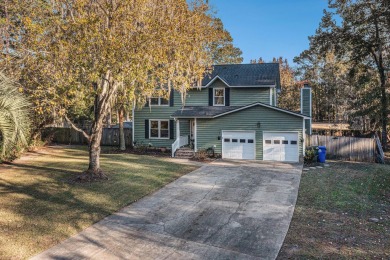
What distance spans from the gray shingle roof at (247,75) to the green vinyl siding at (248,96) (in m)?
0.47

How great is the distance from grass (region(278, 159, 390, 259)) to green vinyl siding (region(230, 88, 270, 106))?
8.39m

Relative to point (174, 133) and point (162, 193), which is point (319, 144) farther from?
point (162, 193)

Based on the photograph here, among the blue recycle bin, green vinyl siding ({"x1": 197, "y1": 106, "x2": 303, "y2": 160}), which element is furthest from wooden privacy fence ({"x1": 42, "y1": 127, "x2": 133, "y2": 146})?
the blue recycle bin

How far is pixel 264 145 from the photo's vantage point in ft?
56.5

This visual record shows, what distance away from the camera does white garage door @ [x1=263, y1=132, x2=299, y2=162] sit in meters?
16.6

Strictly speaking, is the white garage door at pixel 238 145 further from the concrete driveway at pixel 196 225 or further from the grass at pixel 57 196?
the concrete driveway at pixel 196 225

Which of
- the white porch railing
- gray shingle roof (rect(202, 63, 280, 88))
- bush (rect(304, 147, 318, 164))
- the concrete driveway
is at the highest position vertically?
Result: gray shingle roof (rect(202, 63, 280, 88))

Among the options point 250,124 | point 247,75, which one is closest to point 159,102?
point 247,75

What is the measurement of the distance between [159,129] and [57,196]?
→ 12.9 meters

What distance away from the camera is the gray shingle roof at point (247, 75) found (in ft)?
64.8

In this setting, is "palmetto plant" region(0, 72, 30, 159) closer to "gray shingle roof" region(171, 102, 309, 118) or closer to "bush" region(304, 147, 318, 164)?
"gray shingle roof" region(171, 102, 309, 118)

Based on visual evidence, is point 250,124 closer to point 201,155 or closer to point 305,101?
point 201,155

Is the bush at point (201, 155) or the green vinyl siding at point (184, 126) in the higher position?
the green vinyl siding at point (184, 126)

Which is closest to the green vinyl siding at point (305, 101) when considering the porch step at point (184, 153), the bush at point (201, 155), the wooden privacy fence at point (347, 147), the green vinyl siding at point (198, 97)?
the wooden privacy fence at point (347, 147)
